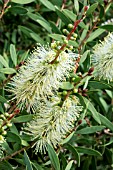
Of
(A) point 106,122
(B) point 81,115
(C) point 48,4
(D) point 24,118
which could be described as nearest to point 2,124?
(D) point 24,118

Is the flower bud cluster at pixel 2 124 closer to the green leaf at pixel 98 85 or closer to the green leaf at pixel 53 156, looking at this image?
the green leaf at pixel 53 156

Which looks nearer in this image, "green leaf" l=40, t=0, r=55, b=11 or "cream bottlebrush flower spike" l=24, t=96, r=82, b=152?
"cream bottlebrush flower spike" l=24, t=96, r=82, b=152

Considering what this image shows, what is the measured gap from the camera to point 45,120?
1.88 meters

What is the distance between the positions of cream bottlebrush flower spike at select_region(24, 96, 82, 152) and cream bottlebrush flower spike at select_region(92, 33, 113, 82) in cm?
19

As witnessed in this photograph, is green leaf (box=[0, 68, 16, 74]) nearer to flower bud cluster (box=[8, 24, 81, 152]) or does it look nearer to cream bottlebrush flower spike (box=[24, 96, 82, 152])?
flower bud cluster (box=[8, 24, 81, 152])

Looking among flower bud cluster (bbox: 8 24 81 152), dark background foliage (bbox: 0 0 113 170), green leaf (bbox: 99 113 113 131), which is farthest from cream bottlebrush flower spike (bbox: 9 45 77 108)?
green leaf (bbox: 99 113 113 131)

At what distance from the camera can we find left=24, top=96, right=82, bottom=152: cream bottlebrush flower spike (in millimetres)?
1871

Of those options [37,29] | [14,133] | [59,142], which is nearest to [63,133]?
[59,142]

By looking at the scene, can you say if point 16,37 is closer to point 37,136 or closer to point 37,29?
point 37,29

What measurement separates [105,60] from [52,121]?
0.37 meters

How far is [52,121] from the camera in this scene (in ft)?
6.18

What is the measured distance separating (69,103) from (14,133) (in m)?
0.28

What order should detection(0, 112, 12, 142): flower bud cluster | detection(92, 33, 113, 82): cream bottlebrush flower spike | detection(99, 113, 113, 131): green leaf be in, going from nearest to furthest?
detection(0, 112, 12, 142): flower bud cluster, detection(92, 33, 113, 82): cream bottlebrush flower spike, detection(99, 113, 113, 131): green leaf

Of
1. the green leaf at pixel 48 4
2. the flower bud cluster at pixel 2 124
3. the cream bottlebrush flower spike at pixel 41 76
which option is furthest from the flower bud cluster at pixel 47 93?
the green leaf at pixel 48 4
